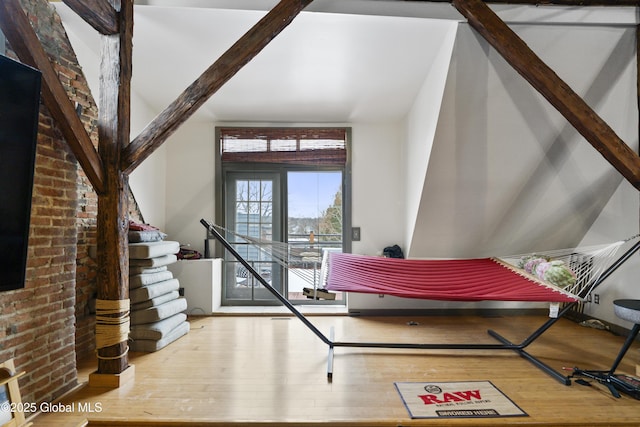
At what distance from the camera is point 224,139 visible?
4.07 metres

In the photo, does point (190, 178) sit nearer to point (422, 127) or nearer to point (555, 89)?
point (422, 127)

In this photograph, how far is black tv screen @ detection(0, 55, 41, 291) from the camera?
1.37m

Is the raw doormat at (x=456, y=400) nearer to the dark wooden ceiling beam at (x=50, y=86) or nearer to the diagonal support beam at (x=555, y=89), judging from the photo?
the diagonal support beam at (x=555, y=89)

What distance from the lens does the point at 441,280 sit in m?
2.64

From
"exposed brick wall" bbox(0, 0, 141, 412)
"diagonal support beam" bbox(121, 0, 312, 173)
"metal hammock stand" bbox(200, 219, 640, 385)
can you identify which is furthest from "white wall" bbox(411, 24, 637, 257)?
"exposed brick wall" bbox(0, 0, 141, 412)

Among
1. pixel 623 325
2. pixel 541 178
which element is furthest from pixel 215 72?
pixel 623 325

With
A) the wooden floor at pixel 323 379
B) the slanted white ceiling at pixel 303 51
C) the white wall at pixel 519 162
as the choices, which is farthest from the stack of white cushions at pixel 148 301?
the white wall at pixel 519 162

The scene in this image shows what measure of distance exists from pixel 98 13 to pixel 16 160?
3.66 feet

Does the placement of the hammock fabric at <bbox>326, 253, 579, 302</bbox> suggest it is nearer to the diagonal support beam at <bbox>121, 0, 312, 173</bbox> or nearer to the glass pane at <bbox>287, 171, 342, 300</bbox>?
the glass pane at <bbox>287, 171, 342, 300</bbox>

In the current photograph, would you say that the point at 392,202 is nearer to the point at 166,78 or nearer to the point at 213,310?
the point at 213,310

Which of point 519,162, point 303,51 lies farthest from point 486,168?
point 303,51

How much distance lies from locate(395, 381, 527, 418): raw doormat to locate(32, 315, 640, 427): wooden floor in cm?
5

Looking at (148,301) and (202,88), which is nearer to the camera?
(202,88)

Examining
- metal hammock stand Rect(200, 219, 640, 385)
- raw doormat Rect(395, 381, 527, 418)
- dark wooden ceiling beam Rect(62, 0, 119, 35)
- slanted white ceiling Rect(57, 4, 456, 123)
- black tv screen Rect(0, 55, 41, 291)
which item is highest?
slanted white ceiling Rect(57, 4, 456, 123)
